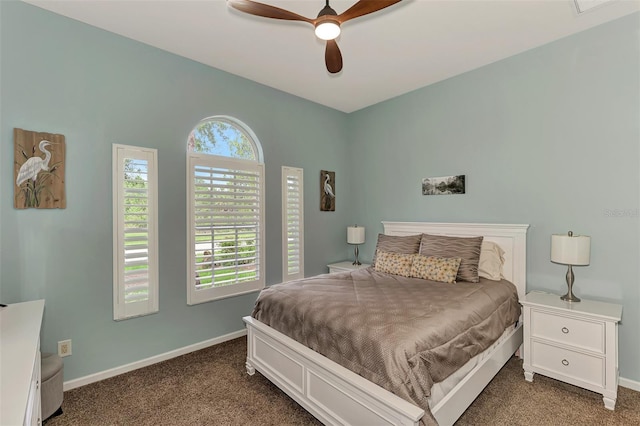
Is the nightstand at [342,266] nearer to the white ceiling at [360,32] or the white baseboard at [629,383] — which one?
the white ceiling at [360,32]

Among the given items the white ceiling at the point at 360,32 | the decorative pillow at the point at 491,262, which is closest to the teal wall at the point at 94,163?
the white ceiling at the point at 360,32

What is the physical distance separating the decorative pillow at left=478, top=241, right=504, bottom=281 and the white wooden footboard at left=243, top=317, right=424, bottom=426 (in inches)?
74.5

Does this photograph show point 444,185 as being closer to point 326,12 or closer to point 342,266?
point 342,266

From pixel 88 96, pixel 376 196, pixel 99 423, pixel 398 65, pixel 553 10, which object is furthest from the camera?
pixel 376 196

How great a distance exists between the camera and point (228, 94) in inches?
132

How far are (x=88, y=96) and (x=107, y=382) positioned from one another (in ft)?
7.76

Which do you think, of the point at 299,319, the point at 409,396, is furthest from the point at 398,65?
the point at 409,396

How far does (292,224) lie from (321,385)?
7.42 feet

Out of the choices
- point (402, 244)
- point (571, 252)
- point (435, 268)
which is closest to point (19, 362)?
point (435, 268)

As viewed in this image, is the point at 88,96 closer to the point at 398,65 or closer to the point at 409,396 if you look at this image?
the point at 398,65

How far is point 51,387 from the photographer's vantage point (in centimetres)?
199

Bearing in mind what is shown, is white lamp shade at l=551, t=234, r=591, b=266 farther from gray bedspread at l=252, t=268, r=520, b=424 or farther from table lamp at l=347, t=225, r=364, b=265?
table lamp at l=347, t=225, r=364, b=265

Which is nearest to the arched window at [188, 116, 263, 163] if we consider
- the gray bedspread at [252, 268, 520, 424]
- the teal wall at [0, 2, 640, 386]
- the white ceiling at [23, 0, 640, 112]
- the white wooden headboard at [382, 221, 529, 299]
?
the teal wall at [0, 2, 640, 386]

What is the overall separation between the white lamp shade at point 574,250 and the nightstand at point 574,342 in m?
0.35
